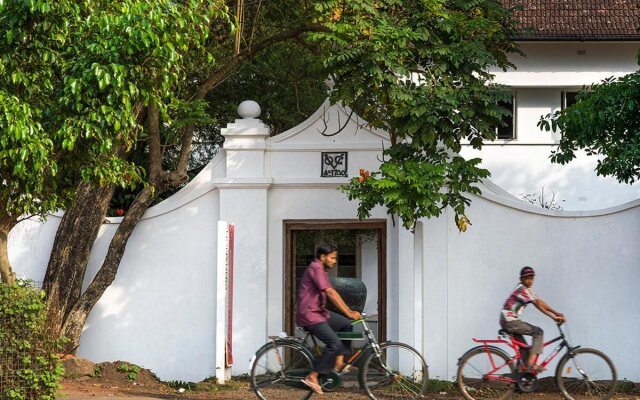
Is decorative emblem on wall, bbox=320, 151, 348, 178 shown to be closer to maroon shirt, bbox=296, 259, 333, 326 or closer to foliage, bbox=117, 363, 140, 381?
foliage, bbox=117, 363, 140, 381

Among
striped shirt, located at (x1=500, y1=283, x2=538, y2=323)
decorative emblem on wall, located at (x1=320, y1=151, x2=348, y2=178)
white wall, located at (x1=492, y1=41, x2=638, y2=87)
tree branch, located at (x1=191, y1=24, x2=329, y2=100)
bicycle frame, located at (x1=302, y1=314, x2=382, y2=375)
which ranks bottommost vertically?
bicycle frame, located at (x1=302, y1=314, x2=382, y2=375)

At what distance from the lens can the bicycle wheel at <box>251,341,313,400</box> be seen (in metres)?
11.2

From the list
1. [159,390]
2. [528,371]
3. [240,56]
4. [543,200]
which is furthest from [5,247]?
[543,200]

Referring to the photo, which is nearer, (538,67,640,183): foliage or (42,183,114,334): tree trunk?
(538,67,640,183): foliage

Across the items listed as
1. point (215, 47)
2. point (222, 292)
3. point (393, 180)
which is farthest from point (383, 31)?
point (215, 47)

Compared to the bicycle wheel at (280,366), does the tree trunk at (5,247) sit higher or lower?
higher

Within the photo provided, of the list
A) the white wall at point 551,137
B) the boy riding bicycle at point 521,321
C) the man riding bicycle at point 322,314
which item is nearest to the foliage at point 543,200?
the white wall at point 551,137

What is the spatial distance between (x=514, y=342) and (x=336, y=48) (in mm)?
4101

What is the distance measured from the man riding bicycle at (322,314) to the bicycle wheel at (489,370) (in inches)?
55.2

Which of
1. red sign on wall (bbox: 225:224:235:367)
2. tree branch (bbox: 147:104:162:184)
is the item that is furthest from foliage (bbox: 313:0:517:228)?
tree branch (bbox: 147:104:162:184)

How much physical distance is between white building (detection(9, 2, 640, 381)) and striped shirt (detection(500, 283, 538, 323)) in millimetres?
2463

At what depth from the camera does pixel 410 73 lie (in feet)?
45.0

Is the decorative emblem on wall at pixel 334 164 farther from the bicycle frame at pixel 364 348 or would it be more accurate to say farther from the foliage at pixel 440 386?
the bicycle frame at pixel 364 348

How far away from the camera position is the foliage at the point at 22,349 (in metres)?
10.8
